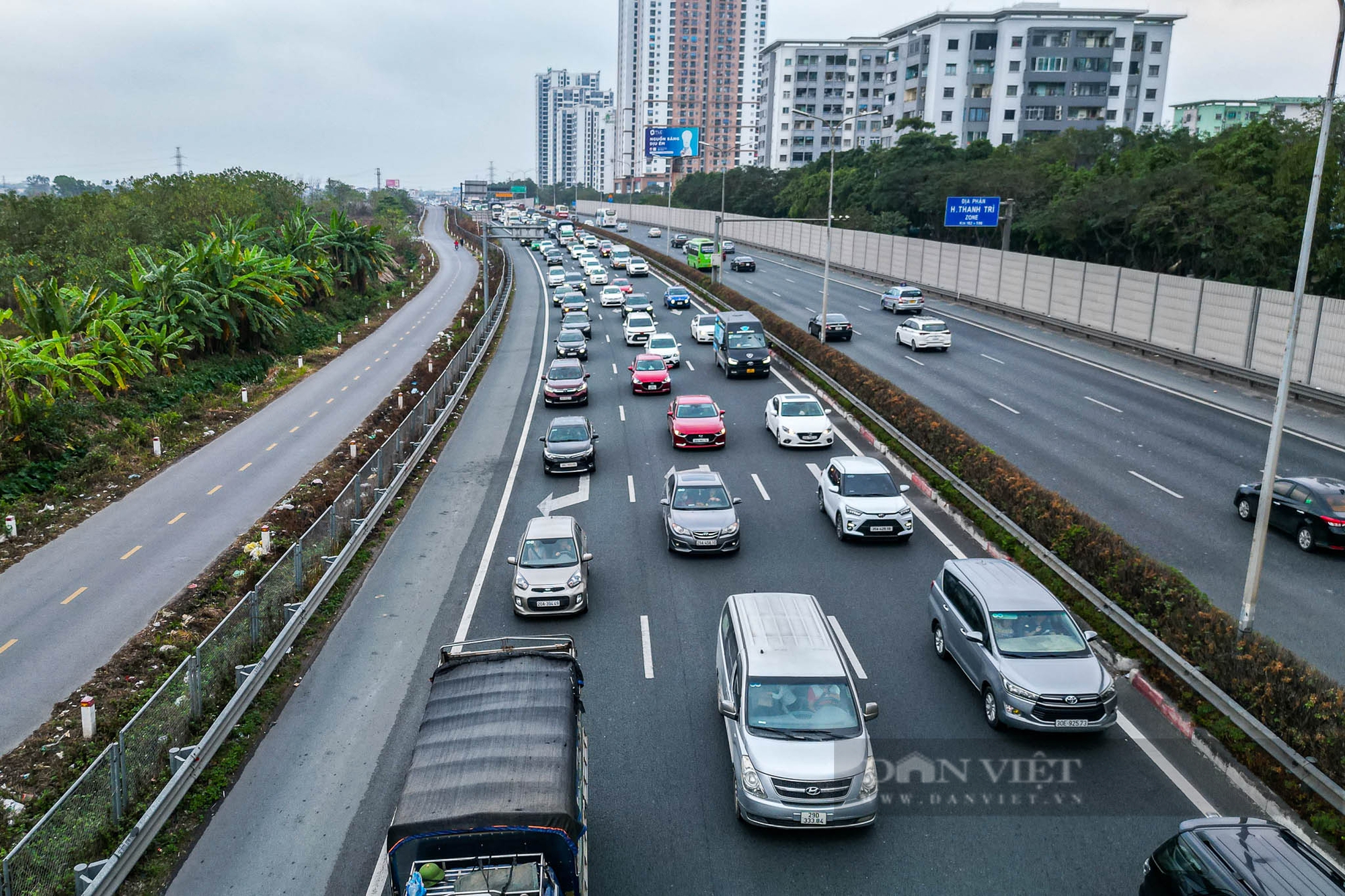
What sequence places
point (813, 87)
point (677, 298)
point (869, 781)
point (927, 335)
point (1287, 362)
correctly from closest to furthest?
point (869, 781) < point (1287, 362) < point (927, 335) < point (677, 298) < point (813, 87)

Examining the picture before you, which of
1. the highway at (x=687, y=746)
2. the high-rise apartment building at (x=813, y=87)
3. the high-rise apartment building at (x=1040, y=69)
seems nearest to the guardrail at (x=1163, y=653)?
the highway at (x=687, y=746)

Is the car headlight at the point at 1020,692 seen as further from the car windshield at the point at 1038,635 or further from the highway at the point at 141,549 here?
the highway at the point at 141,549

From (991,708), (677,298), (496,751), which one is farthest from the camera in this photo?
(677,298)

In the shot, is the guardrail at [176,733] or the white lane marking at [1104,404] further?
the white lane marking at [1104,404]

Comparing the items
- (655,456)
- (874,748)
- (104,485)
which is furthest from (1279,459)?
(104,485)

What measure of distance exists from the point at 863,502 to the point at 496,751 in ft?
43.1

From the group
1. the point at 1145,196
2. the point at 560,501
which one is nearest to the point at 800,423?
the point at 560,501

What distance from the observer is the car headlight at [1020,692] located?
13164mm

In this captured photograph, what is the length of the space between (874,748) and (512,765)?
233 inches

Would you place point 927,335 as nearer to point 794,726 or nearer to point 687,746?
point 687,746

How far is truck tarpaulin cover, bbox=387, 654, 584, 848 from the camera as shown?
909cm

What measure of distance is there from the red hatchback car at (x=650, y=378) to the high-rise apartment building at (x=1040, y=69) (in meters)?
90.5

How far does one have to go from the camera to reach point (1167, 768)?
42.4 ft

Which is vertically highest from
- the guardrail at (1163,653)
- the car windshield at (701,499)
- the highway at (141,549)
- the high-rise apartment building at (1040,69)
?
the high-rise apartment building at (1040,69)
